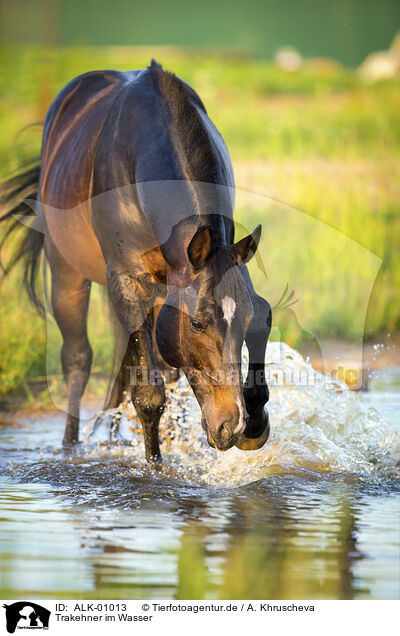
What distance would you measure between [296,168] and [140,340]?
501 cm

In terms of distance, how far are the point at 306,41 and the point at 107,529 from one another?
566 centimetres

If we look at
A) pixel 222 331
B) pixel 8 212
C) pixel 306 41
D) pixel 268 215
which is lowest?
pixel 222 331

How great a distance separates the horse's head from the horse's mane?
32 centimetres

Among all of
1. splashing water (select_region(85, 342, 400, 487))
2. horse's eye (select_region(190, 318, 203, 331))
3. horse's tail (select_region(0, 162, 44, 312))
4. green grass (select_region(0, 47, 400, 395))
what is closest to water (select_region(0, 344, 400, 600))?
splashing water (select_region(85, 342, 400, 487))

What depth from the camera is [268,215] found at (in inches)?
267

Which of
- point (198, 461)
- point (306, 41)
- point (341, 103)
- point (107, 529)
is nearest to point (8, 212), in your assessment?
point (198, 461)

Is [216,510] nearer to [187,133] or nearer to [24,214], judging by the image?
[187,133]

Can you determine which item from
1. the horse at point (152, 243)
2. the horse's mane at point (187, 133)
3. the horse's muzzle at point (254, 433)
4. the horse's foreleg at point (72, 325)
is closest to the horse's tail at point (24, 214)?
the horse at point (152, 243)

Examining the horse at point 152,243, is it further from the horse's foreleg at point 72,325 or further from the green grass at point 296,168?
A: the green grass at point 296,168

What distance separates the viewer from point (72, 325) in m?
4.09

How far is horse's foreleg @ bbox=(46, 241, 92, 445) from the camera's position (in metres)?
3.97

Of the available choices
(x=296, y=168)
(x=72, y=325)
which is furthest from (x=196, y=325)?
(x=296, y=168)

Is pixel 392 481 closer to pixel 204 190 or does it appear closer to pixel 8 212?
pixel 204 190

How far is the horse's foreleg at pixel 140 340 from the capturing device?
10.5ft
